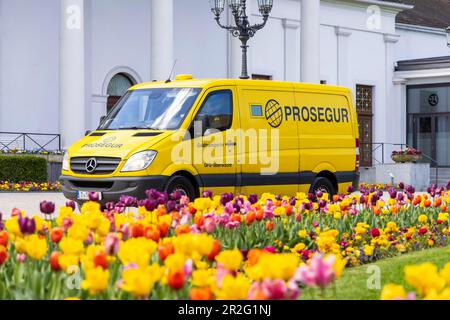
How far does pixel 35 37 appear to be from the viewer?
96.7ft

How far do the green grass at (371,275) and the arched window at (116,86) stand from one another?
23.8 m

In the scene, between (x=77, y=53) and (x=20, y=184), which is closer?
(x=20, y=184)

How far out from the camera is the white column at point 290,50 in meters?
37.7

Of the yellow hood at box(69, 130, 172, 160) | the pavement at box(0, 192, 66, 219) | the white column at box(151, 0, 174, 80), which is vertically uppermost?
the white column at box(151, 0, 174, 80)

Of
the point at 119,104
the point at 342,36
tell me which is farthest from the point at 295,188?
the point at 342,36

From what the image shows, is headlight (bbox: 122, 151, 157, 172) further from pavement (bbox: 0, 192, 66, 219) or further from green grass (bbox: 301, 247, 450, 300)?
green grass (bbox: 301, 247, 450, 300)

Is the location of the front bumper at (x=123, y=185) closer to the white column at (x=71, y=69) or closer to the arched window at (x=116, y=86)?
the white column at (x=71, y=69)

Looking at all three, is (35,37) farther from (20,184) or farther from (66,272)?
(66,272)

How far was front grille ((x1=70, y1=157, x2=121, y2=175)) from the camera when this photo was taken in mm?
13688

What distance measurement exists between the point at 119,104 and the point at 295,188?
137 inches

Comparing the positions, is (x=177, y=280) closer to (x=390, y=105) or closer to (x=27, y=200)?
(x=27, y=200)

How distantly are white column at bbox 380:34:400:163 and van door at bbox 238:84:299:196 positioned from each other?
1047 inches

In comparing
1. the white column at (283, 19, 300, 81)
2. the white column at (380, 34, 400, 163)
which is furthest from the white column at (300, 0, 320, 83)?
the white column at (380, 34, 400, 163)

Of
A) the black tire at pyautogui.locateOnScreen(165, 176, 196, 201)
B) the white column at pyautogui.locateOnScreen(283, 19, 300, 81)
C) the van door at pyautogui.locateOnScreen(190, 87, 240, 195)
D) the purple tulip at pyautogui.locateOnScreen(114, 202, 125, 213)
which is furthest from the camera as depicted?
the white column at pyautogui.locateOnScreen(283, 19, 300, 81)
